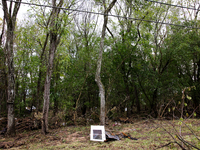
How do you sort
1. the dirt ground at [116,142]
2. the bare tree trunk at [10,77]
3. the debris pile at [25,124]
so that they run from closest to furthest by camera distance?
the dirt ground at [116,142]
the bare tree trunk at [10,77]
the debris pile at [25,124]

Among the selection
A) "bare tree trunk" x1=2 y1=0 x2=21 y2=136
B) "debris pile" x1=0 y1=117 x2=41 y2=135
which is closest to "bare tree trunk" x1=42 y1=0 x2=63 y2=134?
"bare tree trunk" x1=2 y1=0 x2=21 y2=136

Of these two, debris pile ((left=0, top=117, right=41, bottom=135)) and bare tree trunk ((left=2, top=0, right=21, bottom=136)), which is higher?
bare tree trunk ((left=2, top=0, right=21, bottom=136))

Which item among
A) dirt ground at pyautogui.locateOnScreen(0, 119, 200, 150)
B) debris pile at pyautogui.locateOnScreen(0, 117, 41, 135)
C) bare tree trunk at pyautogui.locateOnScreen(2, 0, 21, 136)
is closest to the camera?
dirt ground at pyautogui.locateOnScreen(0, 119, 200, 150)

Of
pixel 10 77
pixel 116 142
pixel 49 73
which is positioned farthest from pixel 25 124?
pixel 116 142

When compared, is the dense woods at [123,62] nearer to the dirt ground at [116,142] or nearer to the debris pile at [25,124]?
the debris pile at [25,124]

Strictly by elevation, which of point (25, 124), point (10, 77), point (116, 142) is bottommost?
point (25, 124)

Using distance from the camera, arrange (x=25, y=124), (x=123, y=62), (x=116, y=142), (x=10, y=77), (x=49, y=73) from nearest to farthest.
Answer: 1. (x=116, y=142)
2. (x=10, y=77)
3. (x=49, y=73)
4. (x=25, y=124)
5. (x=123, y=62)

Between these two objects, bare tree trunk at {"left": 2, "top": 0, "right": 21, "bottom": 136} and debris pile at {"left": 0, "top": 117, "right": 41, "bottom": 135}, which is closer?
bare tree trunk at {"left": 2, "top": 0, "right": 21, "bottom": 136}

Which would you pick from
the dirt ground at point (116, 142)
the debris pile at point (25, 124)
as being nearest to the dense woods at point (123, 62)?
the debris pile at point (25, 124)

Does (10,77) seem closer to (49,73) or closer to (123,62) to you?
(49,73)

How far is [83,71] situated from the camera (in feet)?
39.1

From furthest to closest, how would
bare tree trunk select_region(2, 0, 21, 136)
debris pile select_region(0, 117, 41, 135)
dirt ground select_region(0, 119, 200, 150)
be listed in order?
debris pile select_region(0, 117, 41, 135)
bare tree trunk select_region(2, 0, 21, 136)
dirt ground select_region(0, 119, 200, 150)

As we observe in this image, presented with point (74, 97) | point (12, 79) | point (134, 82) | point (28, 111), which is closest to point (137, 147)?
point (12, 79)

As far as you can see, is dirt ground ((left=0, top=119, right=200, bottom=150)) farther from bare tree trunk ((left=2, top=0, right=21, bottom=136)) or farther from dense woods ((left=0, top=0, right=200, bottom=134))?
dense woods ((left=0, top=0, right=200, bottom=134))
